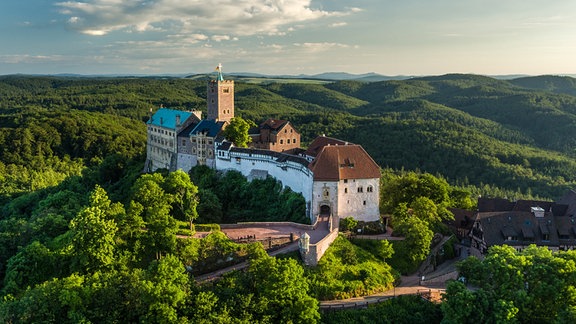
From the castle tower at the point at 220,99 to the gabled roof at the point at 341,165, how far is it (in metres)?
27.2

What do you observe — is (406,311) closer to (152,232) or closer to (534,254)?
(534,254)

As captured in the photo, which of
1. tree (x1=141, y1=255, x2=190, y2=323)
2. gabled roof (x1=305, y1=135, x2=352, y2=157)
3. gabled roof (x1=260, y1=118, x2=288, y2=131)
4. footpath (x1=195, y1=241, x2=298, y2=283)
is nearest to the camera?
tree (x1=141, y1=255, x2=190, y2=323)

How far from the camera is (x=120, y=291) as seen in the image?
38812mm

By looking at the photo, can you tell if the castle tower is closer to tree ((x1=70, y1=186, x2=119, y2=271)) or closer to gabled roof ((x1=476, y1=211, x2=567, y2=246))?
tree ((x1=70, y1=186, x2=119, y2=271))

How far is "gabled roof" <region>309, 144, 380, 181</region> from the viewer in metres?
57.9

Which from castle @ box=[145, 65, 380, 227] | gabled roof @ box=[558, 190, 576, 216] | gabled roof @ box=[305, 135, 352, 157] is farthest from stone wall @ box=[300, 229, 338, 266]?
gabled roof @ box=[558, 190, 576, 216]

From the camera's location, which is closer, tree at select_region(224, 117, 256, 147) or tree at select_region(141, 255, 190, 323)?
tree at select_region(141, 255, 190, 323)

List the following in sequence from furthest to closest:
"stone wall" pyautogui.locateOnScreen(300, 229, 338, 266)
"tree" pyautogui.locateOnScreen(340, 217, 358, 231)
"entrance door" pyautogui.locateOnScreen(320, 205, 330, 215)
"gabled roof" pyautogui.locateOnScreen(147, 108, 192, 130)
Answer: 1. "gabled roof" pyautogui.locateOnScreen(147, 108, 192, 130)
2. "entrance door" pyautogui.locateOnScreen(320, 205, 330, 215)
3. "tree" pyautogui.locateOnScreen(340, 217, 358, 231)
4. "stone wall" pyautogui.locateOnScreen(300, 229, 338, 266)

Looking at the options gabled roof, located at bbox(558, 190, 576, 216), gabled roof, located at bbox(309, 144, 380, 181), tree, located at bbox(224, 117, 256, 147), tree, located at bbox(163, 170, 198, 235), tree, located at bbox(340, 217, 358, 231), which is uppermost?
tree, located at bbox(224, 117, 256, 147)

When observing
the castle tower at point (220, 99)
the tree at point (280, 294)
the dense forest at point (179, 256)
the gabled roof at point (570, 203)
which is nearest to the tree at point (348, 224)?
the dense forest at point (179, 256)

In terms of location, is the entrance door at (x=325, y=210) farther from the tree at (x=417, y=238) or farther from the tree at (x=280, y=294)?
the tree at (x=280, y=294)

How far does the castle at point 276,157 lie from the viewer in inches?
2299

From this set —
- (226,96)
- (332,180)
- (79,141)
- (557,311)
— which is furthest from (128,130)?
(557,311)

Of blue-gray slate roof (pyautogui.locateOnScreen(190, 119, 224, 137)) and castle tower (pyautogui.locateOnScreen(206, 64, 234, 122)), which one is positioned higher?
castle tower (pyautogui.locateOnScreen(206, 64, 234, 122))
